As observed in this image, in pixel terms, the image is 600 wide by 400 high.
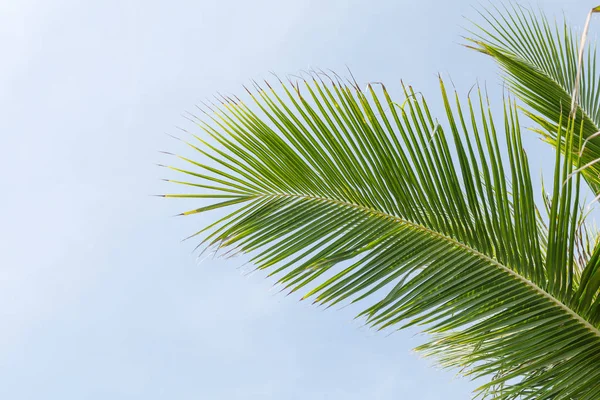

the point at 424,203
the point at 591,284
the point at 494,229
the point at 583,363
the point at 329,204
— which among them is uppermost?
the point at 329,204

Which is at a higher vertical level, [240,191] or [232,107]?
[232,107]

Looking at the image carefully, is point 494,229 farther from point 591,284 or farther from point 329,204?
point 329,204

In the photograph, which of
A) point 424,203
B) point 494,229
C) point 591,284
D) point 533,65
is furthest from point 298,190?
point 533,65

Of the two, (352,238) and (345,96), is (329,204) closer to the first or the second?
(352,238)

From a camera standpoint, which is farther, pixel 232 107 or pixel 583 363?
pixel 232 107

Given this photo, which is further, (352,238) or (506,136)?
(352,238)

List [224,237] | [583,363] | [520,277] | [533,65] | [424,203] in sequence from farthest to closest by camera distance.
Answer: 1. [533,65]
2. [224,237]
3. [424,203]
4. [520,277]
5. [583,363]

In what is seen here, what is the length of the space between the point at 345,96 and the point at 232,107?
1.46 ft

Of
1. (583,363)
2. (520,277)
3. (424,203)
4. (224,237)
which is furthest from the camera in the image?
(224,237)

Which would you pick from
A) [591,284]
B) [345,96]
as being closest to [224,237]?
[345,96]

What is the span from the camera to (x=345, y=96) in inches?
94.3

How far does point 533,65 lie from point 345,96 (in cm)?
186

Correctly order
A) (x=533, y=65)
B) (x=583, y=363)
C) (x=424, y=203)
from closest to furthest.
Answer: (x=583, y=363)
(x=424, y=203)
(x=533, y=65)

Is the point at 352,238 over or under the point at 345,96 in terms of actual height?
under
